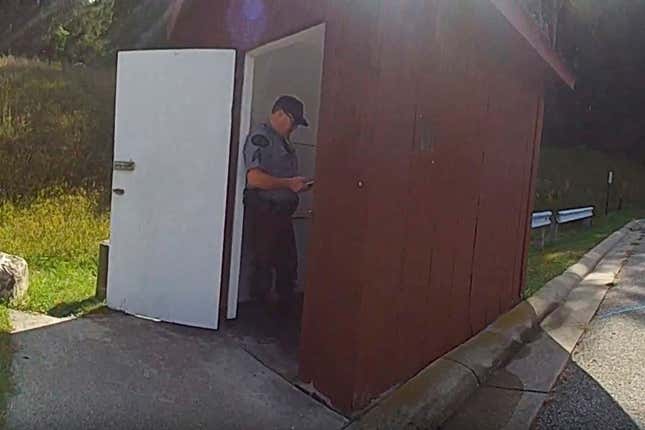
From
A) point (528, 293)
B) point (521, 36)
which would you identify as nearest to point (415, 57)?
point (521, 36)

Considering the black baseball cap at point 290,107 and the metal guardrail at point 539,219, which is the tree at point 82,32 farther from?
the black baseball cap at point 290,107

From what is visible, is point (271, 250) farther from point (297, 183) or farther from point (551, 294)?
point (551, 294)

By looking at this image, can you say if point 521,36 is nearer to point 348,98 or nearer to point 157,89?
point 348,98

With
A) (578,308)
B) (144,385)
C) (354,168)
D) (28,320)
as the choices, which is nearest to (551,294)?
(578,308)

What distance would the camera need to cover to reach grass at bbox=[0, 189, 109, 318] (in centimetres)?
528

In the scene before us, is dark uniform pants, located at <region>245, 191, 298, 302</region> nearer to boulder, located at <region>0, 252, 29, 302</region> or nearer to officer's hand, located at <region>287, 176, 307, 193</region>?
officer's hand, located at <region>287, 176, 307, 193</region>

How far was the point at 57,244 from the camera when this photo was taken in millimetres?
7402

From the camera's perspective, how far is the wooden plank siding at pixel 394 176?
10.9ft

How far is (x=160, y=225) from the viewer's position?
15.9 feet

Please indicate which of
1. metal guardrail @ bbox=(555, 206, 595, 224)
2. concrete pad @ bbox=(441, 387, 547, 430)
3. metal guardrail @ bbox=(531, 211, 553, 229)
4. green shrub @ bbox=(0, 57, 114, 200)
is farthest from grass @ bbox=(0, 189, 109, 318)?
metal guardrail @ bbox=(555, 206, 595, 224)

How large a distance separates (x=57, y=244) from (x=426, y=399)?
5164 millimetres

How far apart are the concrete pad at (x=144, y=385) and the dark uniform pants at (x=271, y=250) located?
1112mm

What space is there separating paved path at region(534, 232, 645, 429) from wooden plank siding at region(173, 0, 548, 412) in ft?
2.61

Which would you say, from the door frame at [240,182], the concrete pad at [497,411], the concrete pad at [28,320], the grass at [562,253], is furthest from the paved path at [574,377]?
the concrete pad at [28,320]
